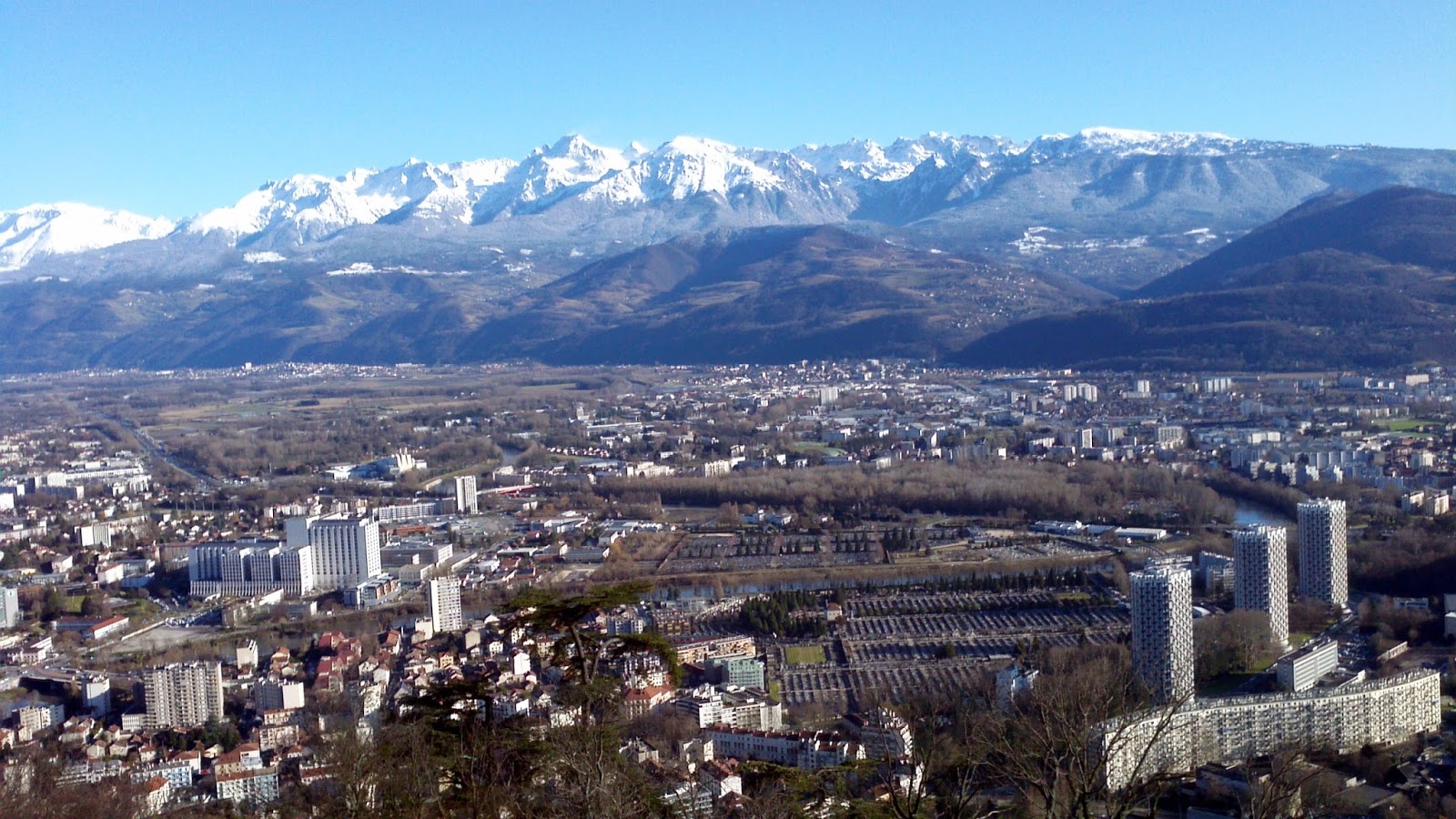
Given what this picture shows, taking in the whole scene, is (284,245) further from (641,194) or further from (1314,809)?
(1314,809)

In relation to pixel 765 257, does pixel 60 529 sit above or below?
below

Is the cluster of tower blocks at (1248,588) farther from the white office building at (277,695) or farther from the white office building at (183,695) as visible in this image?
the white office building at (183,695)

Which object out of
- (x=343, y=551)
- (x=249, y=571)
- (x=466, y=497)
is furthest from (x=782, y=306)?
(x=249, y=571)

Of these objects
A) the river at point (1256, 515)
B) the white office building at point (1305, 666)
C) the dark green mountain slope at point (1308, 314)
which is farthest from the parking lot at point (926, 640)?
the dark green mountain slope at point (1308, 314)

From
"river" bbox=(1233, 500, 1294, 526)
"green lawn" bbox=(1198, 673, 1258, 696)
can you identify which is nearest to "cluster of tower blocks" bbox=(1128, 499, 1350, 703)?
"green lawn" bbox=(1198, 673, 1258, 696)

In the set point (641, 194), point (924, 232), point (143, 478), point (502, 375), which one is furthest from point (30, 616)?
point (641, 194)

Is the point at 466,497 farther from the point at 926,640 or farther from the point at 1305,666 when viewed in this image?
the point at 1305,666
